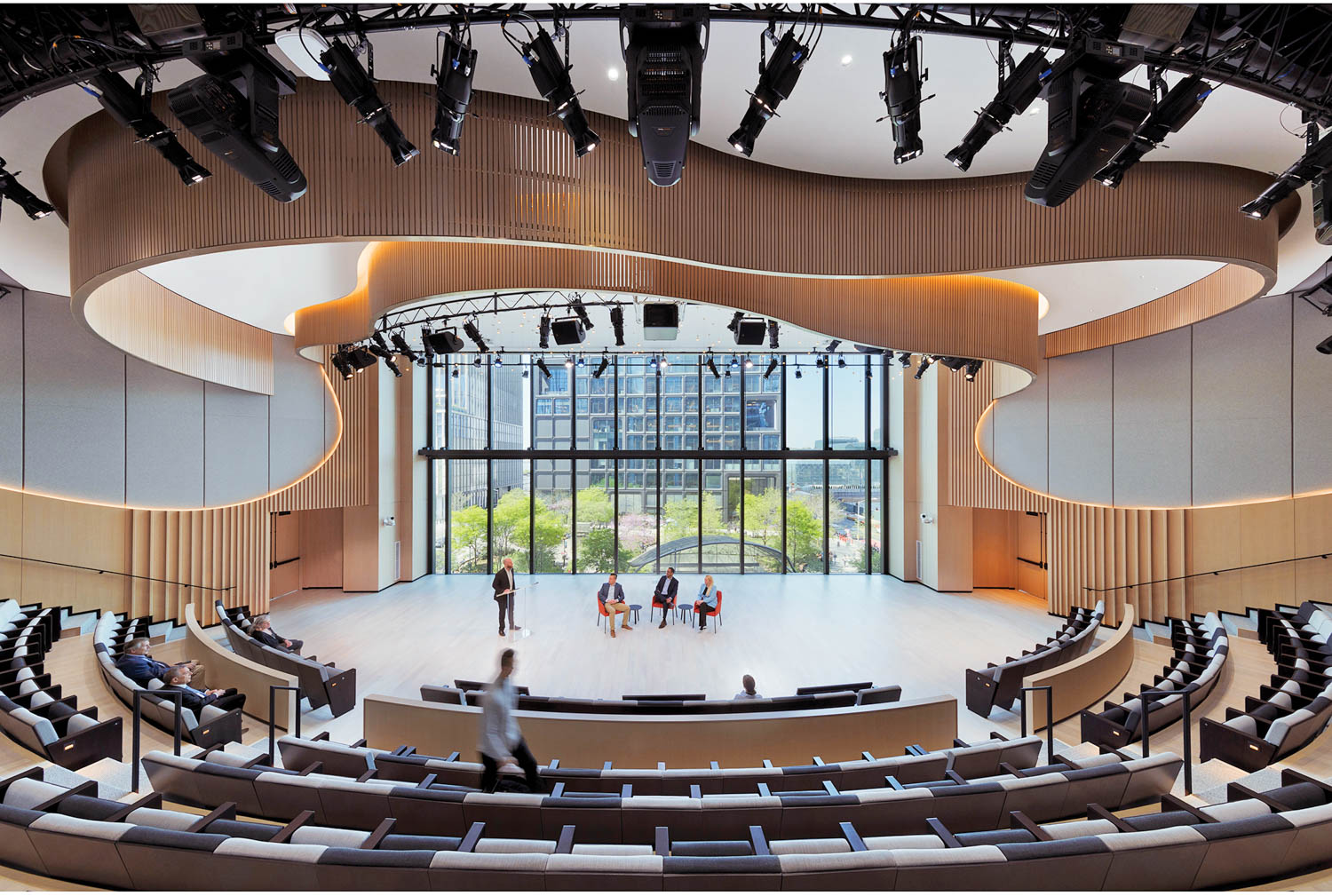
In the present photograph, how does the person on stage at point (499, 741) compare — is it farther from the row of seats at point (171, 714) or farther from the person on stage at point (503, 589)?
the person on stage at point (503, 589)

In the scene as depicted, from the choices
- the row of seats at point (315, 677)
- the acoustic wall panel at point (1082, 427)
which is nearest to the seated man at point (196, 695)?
the row of seats at point (315, 677)

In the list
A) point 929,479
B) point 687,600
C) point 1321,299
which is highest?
point 1321,299

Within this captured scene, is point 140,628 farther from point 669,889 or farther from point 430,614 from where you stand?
point 669,889

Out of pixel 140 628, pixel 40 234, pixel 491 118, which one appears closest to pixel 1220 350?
pixel 491 118

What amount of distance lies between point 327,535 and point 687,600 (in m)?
8.25

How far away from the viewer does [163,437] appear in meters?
8.98

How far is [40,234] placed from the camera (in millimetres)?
5809

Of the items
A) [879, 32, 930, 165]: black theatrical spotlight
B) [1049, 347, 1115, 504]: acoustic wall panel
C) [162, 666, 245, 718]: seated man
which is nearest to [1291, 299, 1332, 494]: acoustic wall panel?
[1049, 347, 1115, 504]: acoustic wall panel

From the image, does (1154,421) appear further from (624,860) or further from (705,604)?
(624,860)

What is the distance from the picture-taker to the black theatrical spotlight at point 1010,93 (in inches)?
118

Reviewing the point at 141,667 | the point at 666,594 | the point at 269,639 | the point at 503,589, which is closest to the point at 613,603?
the point at 666,594

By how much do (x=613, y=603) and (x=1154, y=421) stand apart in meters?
9.84

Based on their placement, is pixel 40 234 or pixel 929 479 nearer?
pixel 40 234

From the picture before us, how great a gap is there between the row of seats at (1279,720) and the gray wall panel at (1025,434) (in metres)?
5.36
